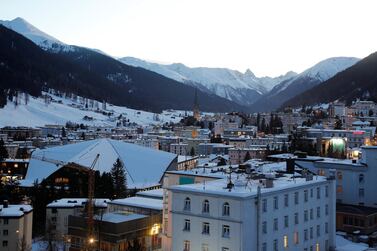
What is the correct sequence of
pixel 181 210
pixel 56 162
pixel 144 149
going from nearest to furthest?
pixel 181 210 → pixel 56 162 → pixel 144 149

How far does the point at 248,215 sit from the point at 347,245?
1120 centimetres

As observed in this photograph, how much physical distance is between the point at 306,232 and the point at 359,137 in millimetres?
75873

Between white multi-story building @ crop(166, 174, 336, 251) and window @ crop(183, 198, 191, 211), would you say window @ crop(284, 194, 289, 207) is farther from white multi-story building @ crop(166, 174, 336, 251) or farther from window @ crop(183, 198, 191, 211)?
window @ crop(183, 198, 191, 211)

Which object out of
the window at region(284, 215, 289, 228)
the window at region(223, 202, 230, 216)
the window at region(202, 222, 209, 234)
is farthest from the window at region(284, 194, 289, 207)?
the window at region(202, 222, 209, 234)

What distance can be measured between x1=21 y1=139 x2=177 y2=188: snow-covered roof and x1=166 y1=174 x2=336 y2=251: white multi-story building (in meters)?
44.1

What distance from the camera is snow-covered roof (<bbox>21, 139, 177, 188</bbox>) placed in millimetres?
76062

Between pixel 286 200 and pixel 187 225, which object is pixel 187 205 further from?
pixel 286 200

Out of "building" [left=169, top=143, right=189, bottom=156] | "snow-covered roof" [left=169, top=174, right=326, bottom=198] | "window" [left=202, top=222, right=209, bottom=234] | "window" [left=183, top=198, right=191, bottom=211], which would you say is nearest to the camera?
"snow-covered roof" [left=169, top=174, right=326, bottom=198]

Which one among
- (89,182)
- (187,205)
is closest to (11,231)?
(89,182)

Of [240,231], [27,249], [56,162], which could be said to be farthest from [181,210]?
[56,162]

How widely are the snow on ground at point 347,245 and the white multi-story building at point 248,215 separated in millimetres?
2415

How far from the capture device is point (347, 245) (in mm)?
33094

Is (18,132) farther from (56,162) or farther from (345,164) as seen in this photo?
(345,164)

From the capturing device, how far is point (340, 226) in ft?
125
